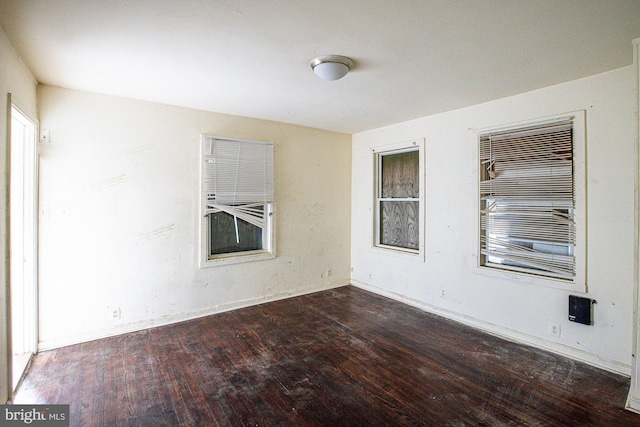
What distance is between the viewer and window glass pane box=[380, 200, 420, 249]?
4484 millimetres

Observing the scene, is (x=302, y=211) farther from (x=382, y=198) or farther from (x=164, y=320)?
(x=164, y=320)

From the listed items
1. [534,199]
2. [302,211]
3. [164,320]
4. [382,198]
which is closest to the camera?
[534,199]

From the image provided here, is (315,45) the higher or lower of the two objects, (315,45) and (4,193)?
the higher

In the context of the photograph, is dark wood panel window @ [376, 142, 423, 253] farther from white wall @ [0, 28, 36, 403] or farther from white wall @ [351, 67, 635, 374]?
white wall @ [0, 28, 36, 403]

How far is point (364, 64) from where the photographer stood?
2.54 m

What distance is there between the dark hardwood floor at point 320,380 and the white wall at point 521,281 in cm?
26

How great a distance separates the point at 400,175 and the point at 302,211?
157cm

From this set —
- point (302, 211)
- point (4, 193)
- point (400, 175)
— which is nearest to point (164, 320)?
point (4, 193)

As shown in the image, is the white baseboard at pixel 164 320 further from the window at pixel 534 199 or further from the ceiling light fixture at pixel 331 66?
the ceiling light fixture at pixel 331 66

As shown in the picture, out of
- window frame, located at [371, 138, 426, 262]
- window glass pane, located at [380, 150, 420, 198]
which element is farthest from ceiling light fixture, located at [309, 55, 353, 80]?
window glass pane, located at [380, 150, 420, 198]

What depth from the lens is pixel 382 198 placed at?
196 inches

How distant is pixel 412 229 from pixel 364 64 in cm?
263

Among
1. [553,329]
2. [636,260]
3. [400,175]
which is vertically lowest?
[553,329]

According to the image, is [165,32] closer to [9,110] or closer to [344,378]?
[9,110]
